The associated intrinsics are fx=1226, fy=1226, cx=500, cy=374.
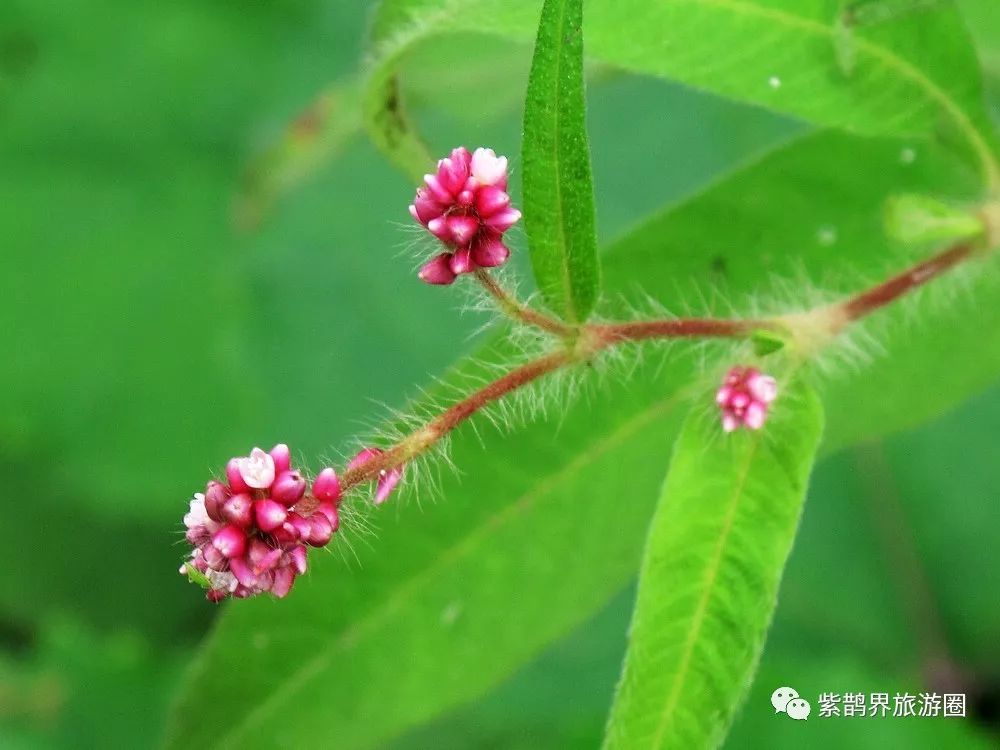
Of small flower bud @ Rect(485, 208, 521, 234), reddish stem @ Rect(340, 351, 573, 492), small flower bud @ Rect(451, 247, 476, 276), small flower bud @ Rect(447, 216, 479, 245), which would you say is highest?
small flower bud @ Rect(485, 208, 521, 234)

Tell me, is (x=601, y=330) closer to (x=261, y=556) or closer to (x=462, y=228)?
(x=462, y=228)

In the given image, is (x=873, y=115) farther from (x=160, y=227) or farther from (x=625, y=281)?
(x=160, y=227)

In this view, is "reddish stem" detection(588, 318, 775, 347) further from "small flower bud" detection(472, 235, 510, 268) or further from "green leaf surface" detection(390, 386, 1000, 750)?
"green leaf surface" detection(390, 386, 1000, 750)

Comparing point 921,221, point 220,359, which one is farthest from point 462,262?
point 220,359

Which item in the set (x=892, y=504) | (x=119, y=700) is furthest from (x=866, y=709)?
(x=119, y=700)

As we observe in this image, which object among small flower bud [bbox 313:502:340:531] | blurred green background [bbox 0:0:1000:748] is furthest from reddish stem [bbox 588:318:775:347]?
blurred green background [bbox 0:0:1000:748]

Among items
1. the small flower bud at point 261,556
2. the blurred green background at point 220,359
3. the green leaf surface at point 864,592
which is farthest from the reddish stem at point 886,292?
the green leaf surface at point 864,592

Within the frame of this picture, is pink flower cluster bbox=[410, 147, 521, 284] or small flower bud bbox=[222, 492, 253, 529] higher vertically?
pink flower cluster bbox=[410, 147, 521, 284]
